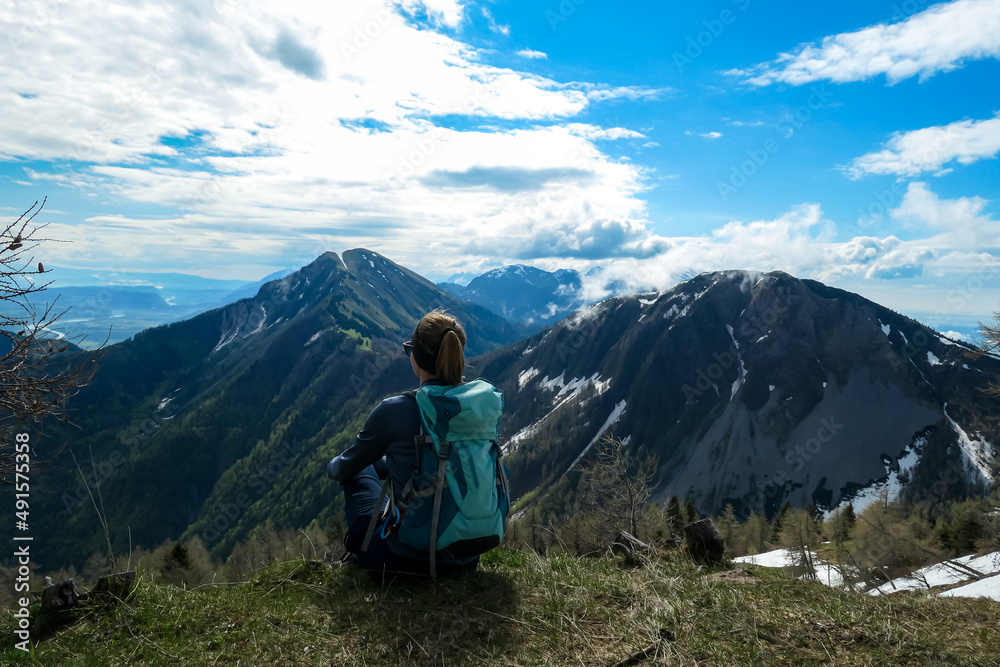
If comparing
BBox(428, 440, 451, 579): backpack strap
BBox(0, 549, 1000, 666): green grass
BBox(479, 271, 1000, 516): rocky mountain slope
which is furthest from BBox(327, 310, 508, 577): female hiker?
BBox(479, 271, 1000, 516): rocky mountain slope

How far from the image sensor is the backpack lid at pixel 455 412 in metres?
5.51

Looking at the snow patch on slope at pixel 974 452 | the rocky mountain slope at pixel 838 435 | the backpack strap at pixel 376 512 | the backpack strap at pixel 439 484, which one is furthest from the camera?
the rocky mountain slope at pixel 838 435

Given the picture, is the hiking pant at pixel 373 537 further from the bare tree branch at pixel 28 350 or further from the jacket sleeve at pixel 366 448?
the bare tree branch at pixel 28 350

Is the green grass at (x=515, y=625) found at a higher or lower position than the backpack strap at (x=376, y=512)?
lower

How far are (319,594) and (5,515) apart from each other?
806ft

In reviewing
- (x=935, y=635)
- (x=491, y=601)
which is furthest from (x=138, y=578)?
(x=935, y=635)

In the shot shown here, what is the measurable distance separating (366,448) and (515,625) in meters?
2.51

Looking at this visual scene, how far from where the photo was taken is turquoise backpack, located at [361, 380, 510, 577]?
18.0 feet

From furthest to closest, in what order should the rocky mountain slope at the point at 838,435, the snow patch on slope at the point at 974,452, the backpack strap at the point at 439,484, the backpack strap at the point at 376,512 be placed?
the rocky mountain slope at the point at 838,435 → the snow patch on slope at the point at 974,452 → the backpack strap at the point at 376,512 → the backpack strap at the point at 439,484

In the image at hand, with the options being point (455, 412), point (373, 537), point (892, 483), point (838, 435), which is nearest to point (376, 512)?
point (373, 537)

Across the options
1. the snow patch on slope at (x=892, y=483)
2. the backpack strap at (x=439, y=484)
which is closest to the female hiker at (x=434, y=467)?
the backpack strap at (x=439, y=484)

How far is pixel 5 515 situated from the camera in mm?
172000

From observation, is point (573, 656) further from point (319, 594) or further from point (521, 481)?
point (521, 481)

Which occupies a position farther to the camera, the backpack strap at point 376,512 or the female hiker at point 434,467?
the backpack strap at point 376,512
